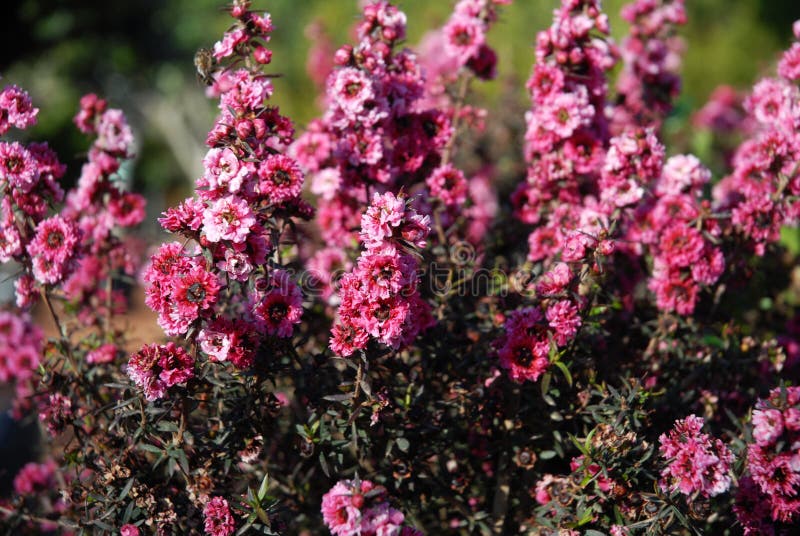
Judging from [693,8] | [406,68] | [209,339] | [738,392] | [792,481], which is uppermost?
[693,8]

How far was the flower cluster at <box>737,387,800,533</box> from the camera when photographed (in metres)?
1.84

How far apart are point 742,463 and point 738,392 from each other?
0.57 meters

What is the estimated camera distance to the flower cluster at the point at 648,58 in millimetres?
3336

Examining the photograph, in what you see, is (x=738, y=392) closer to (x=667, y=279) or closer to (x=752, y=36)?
(x=667, y=279)

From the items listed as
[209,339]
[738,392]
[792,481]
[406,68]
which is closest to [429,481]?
[209,339]

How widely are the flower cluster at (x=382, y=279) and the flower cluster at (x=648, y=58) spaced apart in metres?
1.98

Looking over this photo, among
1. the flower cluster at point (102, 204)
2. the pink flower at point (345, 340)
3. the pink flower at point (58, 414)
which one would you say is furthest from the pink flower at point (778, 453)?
the flower cluster at point (102, 204)

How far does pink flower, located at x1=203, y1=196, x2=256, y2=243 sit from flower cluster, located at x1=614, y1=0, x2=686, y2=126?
2216 millimetres

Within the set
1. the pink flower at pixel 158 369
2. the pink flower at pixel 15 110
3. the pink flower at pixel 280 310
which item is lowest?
the pink flower at pixel 158 369

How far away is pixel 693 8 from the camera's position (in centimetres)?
1013

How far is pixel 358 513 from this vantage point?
1.63 m

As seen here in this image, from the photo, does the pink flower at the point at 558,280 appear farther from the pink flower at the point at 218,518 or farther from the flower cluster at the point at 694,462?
the pink flower at the point at 218,518

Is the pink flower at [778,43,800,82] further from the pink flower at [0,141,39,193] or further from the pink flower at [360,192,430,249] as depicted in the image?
the pink flower at [0,141,39,193]

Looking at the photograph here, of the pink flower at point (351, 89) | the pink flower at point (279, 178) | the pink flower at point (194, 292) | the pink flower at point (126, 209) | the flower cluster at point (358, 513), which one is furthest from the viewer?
the pink flower at point (126, 209)
